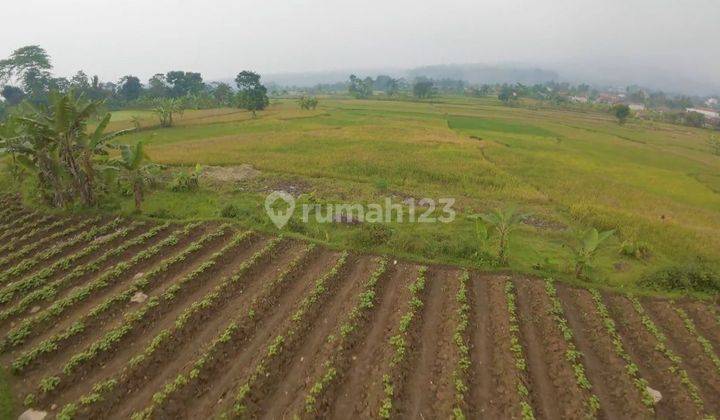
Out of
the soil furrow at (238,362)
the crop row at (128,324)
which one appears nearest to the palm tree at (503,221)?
the soil furrow at (238,362)

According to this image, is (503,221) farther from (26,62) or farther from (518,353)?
(26,62)

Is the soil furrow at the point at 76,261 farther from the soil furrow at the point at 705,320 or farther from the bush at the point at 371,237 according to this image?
the soil furrow at the point at 705,320

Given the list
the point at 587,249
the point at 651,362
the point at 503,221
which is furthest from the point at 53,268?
the point at 587,249

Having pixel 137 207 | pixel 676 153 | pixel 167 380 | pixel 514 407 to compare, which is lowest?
pixel 676 153

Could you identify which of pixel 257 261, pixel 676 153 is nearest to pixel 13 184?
pixel 257 261

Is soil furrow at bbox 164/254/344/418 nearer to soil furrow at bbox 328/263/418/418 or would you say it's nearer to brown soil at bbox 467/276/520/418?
soil furrow at bbox 328/263/418/418

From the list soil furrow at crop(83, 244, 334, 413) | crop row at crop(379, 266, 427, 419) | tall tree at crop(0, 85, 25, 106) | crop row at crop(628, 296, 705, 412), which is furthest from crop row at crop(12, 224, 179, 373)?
tall tree at crop(0, 85, 25, 106)

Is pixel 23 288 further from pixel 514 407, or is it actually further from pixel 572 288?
pixel 572 288
